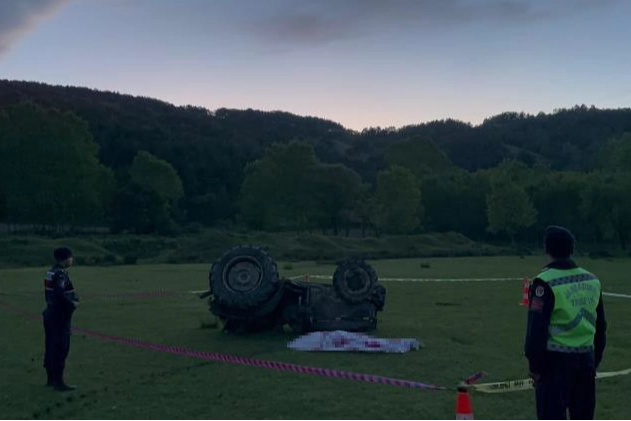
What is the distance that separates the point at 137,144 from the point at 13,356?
4273 inches

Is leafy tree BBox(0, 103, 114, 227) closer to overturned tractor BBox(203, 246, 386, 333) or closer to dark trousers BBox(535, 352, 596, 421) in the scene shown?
overturned tractor BBox(203, 246, 386, 333)

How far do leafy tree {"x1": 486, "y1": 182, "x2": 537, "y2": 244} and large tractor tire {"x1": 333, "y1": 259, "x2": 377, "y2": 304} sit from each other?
63210 mm

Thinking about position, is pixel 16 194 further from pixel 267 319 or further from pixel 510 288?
pixel 267 319

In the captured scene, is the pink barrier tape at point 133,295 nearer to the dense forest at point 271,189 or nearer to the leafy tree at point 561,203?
the dense forest at point 271,189

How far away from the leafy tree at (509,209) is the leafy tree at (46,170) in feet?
120

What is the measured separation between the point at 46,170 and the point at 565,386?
6978 cm

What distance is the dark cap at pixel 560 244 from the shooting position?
6.63 meters

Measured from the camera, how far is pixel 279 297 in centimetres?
1551

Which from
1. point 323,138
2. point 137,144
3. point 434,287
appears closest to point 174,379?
point 434,287

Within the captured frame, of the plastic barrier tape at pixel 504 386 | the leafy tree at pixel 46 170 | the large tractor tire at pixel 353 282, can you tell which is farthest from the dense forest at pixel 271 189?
the plastic barrier tape at pixel 504 386

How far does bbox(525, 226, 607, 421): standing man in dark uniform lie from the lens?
6461 millimetres

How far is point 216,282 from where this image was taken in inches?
610

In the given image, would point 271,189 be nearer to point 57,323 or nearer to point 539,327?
point 57,323

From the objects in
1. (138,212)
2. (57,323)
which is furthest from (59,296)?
(138,212)
